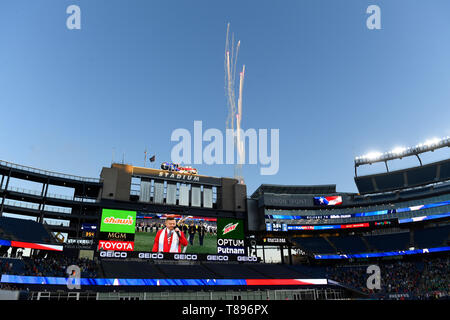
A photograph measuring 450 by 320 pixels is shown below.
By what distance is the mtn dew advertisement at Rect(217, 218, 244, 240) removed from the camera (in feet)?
222

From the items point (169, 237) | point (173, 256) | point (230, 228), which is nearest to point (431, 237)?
point (230, 228)

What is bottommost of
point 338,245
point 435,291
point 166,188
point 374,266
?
point 435,291

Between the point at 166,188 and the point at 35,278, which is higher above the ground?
the point at 166,188

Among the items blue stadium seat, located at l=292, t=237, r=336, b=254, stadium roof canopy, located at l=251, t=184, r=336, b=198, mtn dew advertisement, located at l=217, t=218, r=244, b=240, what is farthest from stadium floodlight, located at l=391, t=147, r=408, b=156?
mtn dew advertisement, located at l=217, t=218, r=244, b=240

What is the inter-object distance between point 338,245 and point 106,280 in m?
52.6

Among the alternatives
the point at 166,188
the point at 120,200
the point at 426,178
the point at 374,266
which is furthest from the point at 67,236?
the point at 426,178

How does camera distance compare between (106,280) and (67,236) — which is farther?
(67,236)

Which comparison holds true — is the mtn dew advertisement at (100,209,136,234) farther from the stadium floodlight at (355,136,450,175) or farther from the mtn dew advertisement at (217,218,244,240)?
the stadium floodlight at (355,136,450,175)

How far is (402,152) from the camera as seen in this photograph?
84500 mm

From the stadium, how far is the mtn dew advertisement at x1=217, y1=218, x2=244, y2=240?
8.8 inches

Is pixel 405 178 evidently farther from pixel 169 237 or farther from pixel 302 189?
pixel 169 237

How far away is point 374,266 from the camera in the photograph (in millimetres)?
69000

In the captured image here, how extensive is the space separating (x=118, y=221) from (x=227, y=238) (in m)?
22.0

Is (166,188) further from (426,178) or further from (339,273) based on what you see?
(426,178)
